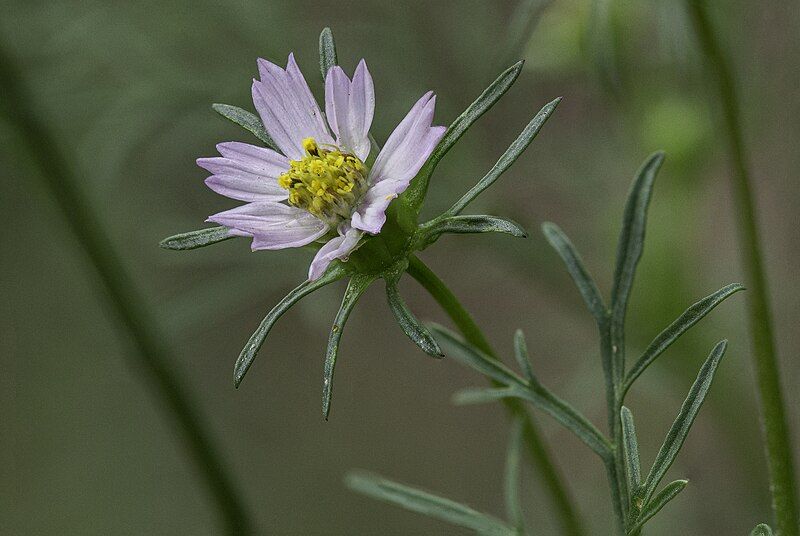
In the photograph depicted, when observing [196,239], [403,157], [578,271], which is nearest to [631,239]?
[578,271]

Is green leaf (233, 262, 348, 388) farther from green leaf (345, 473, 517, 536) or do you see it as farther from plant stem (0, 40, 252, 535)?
plant stem (0, 40, 252, 535)

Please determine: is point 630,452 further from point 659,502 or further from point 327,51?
point 327,51

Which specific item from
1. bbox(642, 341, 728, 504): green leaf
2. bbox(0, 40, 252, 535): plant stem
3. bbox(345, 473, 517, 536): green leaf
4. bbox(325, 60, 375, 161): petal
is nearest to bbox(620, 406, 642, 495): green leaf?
bbox(642, 341, 728, 504): green leaf

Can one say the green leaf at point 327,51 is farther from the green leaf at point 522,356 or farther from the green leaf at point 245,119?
the green leaf at point 522,356

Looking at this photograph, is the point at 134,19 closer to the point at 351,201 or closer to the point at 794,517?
the point at 351,201

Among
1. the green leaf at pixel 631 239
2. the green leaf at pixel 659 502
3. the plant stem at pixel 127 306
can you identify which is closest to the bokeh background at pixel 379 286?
the plant stem at pixel 127 306
